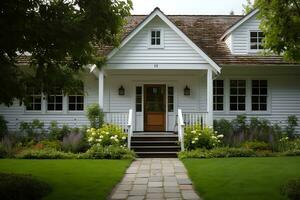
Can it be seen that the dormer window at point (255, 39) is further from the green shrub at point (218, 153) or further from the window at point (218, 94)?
the green shrub at point (218, 153)

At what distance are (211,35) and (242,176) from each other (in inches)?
530

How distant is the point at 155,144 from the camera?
1934 cm

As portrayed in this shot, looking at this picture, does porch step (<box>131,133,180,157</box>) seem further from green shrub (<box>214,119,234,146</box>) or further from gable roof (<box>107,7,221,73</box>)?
gable roof (<box>107,7,221,73</box>)

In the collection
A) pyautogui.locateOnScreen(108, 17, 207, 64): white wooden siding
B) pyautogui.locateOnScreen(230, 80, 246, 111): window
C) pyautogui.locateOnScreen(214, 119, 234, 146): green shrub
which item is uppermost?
pyautogui.locateOnScreen(108, 17, 207, 64): white wooden siding

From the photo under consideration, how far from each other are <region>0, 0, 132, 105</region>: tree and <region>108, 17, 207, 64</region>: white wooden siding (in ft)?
32.5

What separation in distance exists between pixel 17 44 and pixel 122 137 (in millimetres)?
10479

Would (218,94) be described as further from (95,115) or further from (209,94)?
(95,115)

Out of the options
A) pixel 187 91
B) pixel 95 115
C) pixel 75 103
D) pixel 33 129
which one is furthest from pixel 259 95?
pixel 33 129

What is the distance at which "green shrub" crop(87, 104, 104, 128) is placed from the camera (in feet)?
63.9

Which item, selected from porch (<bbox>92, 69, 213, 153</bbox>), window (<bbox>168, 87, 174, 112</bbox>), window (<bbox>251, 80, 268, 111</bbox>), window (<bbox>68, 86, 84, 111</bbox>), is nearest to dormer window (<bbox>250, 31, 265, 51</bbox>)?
window (<bbox>251, 80, 268, 111</bbox>)

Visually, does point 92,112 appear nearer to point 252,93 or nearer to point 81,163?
point 81,163

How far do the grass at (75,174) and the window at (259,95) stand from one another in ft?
30.6

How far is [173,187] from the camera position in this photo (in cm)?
1095

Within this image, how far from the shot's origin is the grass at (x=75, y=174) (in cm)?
1004
